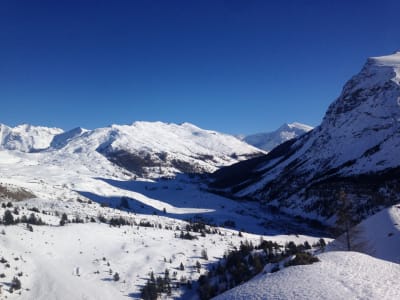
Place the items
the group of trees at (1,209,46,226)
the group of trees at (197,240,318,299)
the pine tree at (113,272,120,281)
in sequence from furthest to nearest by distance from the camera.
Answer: the group of trees at (1,209,46,226) → the pine tree at (113,272,120,281) → the group of trees at (197,240,318,299)

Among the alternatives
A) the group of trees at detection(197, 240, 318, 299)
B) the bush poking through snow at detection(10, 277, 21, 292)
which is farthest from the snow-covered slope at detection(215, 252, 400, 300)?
the bush poking through snow at detection(10, 277, 21, 292)

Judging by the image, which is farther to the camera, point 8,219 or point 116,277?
point 8,219

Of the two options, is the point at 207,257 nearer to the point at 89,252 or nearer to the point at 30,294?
the point at 89,252

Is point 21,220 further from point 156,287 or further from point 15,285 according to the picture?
point 156,287

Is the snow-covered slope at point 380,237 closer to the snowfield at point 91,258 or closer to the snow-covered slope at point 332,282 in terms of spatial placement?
the snow-covered slope at point 332,282

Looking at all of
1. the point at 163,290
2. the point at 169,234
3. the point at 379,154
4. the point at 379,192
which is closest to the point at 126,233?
the point at 169,234

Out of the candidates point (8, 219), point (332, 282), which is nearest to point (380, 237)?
point (332, 282)

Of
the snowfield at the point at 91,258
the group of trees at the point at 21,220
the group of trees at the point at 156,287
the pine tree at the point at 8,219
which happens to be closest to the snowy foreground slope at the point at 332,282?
the group of trees at the point at 156,287

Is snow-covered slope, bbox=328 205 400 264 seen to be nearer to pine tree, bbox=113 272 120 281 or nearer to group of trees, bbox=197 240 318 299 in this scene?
group of trees, bbox=197 240 318 299
